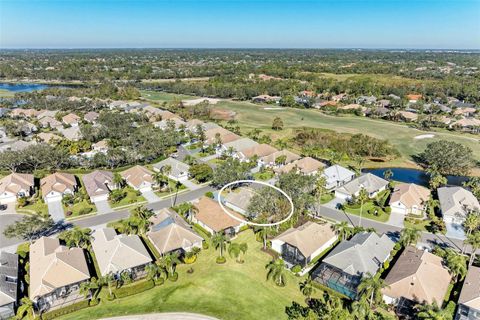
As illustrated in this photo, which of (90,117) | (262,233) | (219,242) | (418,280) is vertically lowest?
(90,117)

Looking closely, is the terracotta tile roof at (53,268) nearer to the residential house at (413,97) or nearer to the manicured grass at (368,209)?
the manicured grass at (368,209)

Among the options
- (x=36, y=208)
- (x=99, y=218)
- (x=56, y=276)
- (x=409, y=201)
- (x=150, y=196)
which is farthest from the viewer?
(x=150, y=196)

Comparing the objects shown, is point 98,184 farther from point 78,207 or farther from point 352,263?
point 352,263

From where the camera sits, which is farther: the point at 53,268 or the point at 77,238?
the point at 77,238

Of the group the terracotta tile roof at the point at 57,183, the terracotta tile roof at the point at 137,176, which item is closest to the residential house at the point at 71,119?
the terracotta tile roof at the point at 57,183

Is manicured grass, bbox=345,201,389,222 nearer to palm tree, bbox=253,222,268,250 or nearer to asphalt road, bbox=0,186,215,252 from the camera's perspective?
palm tree, bbox=253,222,268,250

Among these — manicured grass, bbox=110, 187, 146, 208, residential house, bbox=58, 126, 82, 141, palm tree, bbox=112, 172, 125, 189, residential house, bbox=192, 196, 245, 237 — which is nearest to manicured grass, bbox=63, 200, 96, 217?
manicured grass, bbox=110, 187, 146, 208

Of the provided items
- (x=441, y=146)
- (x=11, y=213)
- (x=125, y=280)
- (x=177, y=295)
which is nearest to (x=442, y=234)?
(x=441, y=146)

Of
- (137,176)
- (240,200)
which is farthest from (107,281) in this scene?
(137,176)
